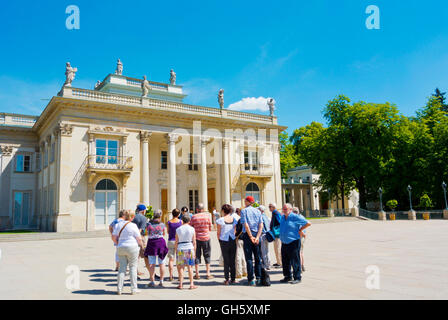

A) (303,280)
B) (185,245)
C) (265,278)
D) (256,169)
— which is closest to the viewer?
(265,278)

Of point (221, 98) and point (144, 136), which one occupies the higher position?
point (221, 98)

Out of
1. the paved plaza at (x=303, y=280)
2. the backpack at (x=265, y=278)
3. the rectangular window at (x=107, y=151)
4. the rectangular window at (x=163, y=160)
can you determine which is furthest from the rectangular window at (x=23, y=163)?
the backpack at (x=265, y=278)

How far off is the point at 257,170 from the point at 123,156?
1334cm

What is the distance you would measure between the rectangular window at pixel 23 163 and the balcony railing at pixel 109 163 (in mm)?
10259

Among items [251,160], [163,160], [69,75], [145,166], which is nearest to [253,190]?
[251,160]

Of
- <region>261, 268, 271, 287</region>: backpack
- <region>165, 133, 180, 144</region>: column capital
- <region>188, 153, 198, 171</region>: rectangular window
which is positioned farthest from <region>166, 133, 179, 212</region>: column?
<region>261, 268, 271, 287</region>: backpack

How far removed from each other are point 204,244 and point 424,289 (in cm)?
450

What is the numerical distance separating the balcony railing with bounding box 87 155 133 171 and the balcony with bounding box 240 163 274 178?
36.0 ft

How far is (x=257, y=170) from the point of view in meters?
34.4

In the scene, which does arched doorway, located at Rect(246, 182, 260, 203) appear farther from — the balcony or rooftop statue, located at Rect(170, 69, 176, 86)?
rooftop statue, located at Rect(170, 69, 176, 86)

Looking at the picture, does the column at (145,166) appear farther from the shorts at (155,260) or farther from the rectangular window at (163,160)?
the shorts at (155,260)

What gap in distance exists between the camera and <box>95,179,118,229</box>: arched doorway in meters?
26.4

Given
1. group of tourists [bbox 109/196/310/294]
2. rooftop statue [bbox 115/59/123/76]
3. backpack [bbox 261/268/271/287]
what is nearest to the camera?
group of tourists [bbox 109/196/310/294]

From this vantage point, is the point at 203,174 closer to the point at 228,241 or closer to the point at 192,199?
the point at 192,199
